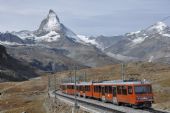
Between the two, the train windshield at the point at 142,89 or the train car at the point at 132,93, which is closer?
the train car at the point at 132,93

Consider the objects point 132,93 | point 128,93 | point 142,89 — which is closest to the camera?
point 132,93

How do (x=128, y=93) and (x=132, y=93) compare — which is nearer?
(x=132, y=93)

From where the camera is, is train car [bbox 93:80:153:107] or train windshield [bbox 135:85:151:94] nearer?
train car [bbox 93:80:153:107]

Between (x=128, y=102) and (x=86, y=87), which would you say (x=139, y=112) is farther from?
(x=86, y=87)

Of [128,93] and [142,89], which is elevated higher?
[142,89]

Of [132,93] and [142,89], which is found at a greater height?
[142,89]

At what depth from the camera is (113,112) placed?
60031 mm

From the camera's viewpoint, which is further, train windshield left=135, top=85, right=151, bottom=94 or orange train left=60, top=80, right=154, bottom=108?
train windshield left=135, top=85, right=151, bottom=94

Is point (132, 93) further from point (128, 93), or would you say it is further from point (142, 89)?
point (142, 89)

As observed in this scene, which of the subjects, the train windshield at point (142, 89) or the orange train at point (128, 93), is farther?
the train windshield at point (142, 89)

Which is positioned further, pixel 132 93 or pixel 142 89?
pixel 142 89

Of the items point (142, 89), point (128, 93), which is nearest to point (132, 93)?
point (128, 93)

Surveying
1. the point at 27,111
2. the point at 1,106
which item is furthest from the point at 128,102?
the point at 1,106

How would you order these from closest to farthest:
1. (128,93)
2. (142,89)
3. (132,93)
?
(132,93), (142,89), (128,93)
